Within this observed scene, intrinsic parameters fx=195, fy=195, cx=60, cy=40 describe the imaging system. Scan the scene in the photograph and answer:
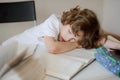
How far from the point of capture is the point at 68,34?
122 centimetres

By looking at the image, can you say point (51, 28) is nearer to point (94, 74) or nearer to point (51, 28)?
point (51, 28)

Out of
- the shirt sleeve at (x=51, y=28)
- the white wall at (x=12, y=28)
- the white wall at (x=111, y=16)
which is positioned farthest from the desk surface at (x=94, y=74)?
the white wall at (x=12, y=28)

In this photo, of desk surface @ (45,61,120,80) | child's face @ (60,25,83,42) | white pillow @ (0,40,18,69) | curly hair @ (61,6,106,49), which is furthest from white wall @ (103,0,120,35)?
white pillow @ (0,40,18,69)

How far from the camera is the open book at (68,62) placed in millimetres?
899

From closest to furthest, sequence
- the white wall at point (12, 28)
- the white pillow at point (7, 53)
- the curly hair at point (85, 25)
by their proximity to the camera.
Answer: the white pillow at point (7, 53), the curly hair at point (85, 25), the white wall at point (12, 28)

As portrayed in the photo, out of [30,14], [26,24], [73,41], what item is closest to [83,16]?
[73,41]

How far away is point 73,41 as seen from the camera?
49.0 inches

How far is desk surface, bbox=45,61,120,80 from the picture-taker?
891mm

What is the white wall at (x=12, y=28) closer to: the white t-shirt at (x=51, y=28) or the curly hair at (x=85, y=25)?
the white t-shirt at (x=51, y=28)

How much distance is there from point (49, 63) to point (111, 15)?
49.4 inches

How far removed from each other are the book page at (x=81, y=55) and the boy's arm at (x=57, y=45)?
4 cm

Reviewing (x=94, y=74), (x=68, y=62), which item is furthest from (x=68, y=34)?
(x=94, y=74)

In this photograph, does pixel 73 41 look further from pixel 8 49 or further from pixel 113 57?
pixel 8 49

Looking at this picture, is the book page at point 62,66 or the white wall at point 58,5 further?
the white wall at point 58,5
